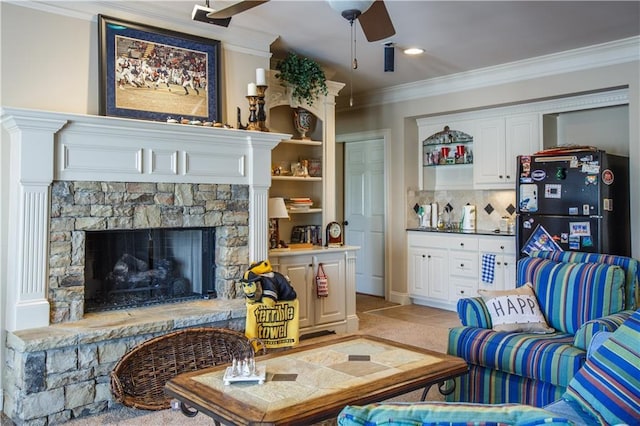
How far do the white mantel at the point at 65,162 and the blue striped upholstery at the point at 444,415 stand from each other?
2.85 m

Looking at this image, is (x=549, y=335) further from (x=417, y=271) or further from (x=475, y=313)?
(x=417, y=271)

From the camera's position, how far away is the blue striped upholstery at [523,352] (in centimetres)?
263

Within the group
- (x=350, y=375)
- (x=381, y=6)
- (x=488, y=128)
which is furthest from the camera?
(x=488, y=128)

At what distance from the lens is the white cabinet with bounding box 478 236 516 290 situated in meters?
5.36

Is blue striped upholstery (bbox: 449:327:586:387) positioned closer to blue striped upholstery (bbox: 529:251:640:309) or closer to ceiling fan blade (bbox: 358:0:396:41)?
blue striped upholstery (bbox: 529:251:640:309)

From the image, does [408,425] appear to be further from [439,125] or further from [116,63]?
[439,125]

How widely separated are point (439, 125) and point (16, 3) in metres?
4.45

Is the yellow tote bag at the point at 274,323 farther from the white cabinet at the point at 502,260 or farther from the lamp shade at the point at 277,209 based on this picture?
the white cabinet at the point at 502,260

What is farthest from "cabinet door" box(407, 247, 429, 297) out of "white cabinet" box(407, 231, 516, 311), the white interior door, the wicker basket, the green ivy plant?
Answer: the wicker basket

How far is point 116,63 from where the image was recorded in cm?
362

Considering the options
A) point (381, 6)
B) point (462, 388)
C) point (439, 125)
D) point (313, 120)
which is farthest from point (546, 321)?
point (439, 125)

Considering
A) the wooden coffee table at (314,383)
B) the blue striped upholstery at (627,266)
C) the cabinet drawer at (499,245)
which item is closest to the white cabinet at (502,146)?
the cabinet drawer at (499,245)

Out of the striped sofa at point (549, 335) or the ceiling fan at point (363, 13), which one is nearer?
the ceiling fan at point (363, 13)

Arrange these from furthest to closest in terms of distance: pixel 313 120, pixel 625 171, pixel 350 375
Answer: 1. pixel 313 120
2. pixel 625 171
3. pixel 350 375
